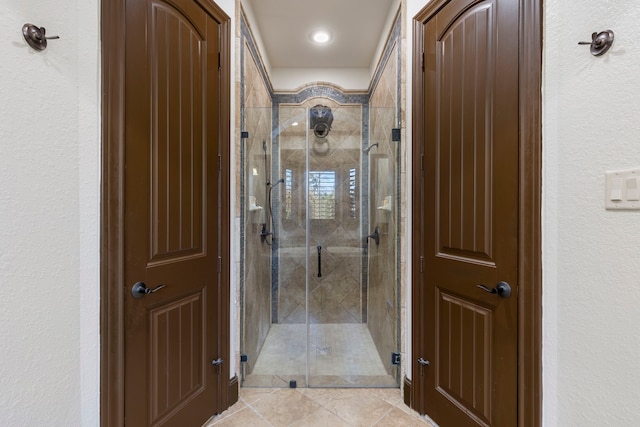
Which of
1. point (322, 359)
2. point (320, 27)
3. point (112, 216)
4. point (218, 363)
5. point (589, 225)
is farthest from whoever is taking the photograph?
point (320, 27)

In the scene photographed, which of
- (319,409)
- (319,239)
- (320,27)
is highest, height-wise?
(320,27)

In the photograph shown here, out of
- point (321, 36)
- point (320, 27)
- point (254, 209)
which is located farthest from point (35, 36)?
point (321, 36)

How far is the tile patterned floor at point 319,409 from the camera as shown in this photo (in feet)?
5.20

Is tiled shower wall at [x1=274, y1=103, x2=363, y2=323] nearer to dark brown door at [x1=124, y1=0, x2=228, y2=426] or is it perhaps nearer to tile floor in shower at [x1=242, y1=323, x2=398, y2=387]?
tile floor in shower at [x1=242, y1=323, x2=398, y2=387]

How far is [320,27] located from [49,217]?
2480 millimetres

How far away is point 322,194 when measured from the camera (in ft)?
8.32

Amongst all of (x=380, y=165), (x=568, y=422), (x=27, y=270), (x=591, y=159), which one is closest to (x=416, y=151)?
(x=380, y=165)

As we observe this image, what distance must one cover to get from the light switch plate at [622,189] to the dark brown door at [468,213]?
0.96 feet

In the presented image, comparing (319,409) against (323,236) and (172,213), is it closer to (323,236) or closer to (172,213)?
(323,236)

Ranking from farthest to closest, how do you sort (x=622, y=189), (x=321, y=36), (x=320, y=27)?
(x=321, y=36) < (x=320, y=27) < (x=622, y=189)

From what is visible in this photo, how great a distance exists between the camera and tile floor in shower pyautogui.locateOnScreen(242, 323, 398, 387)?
196cm

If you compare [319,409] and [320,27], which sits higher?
[320,27]

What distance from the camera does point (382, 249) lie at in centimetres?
224

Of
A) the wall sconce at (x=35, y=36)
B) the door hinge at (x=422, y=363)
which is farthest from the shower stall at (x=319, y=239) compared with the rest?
the wall sconce at (x=35, y=36)
